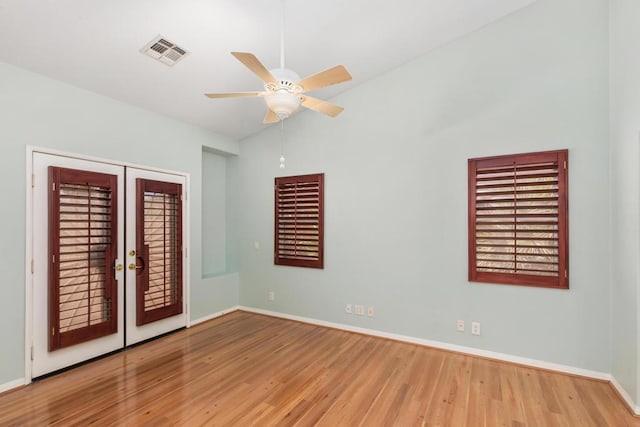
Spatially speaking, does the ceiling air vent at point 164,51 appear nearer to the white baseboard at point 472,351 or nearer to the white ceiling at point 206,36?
the white ceiling at point 206,36

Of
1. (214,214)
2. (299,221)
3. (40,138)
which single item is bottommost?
(299,221)

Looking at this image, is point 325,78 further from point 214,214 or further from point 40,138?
point 214,214

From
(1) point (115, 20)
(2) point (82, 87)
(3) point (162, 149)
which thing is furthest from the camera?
(3) point (162, 149)

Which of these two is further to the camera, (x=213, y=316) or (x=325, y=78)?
(x=213, y=316)

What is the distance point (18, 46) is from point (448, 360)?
4983mm

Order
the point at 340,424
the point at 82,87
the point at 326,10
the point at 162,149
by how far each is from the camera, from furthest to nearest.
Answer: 1. the point at 162,149
2. the point at 82,87
3. the point at 326,10
4. the point at 340,424

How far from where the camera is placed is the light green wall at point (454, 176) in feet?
9.84

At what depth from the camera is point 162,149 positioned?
412cm

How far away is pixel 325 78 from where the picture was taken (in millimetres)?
2180

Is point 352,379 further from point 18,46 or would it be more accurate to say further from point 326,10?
point 18,46

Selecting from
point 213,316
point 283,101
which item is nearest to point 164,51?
point 283,101

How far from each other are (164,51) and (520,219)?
3.92 meters

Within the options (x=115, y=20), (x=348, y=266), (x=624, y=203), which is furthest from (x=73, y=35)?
(x=624, y=203)

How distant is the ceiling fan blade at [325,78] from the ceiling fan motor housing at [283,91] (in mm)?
66
